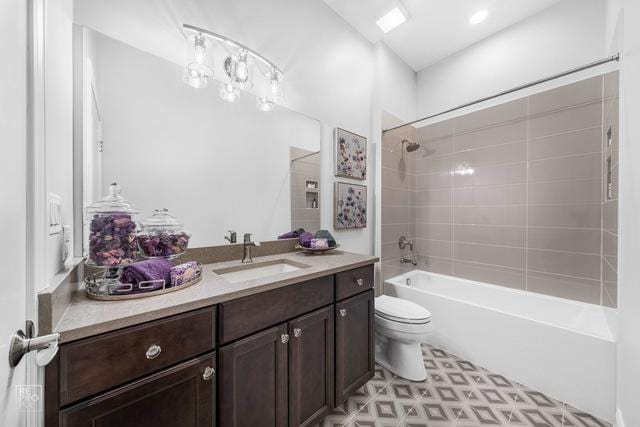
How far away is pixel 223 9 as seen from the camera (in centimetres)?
144

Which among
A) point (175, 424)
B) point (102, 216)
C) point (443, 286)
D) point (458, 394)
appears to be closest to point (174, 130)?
point (102, 216)

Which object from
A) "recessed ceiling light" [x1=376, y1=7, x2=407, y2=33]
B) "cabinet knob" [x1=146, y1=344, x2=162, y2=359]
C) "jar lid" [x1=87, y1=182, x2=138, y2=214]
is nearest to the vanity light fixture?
"jar lid" [x1=87, y1=182, x2=138, y2=214]

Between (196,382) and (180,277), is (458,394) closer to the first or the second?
(196,382)

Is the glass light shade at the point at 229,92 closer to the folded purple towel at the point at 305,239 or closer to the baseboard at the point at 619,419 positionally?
the folded purple towel at the point at 305,239

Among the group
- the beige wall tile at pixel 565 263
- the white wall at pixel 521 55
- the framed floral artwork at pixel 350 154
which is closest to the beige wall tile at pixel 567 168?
the beige wall tile at pixel 565 263

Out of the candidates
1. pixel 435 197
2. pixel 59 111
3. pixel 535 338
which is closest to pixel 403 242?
pixel 435 197

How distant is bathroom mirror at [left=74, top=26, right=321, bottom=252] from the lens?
108 cm

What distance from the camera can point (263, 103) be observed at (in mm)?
1618

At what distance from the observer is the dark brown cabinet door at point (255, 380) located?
94 centimetres

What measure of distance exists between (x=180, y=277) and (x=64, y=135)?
64 centimetres

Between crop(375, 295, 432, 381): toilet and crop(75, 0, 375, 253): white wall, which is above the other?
crop(75, 0, 375, 253): white wall

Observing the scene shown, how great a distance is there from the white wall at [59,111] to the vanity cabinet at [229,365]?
0.31m

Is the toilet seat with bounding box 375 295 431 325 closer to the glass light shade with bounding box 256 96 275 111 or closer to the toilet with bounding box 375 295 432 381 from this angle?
the toilet with bounding box 375 295 432 381

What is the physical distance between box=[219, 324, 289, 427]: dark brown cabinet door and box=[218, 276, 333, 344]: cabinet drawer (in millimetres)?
42
